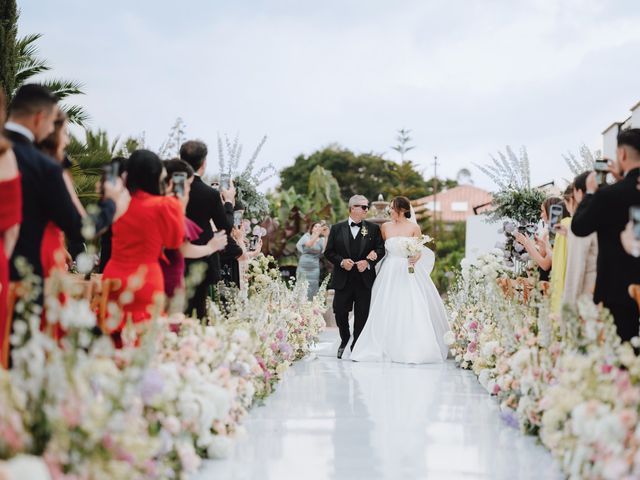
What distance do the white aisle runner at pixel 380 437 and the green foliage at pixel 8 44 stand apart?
7.86m

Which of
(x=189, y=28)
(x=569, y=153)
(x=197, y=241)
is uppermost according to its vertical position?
(x=189, y=28)

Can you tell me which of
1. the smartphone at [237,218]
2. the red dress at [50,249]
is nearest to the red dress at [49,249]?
the red dress at [50,249]

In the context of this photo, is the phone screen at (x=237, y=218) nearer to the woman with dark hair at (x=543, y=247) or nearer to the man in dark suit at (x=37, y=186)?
the woman with dark hair at (x=543, y=247)

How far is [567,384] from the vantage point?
4195mm

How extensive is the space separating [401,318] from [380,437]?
16.0ft

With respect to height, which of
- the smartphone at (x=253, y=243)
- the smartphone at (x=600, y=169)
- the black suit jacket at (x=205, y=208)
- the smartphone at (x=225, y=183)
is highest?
the smartphone at (x=225, y=183)

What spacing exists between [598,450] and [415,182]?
1905 inches

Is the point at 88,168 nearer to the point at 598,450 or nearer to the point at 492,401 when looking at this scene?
the point at 492,401

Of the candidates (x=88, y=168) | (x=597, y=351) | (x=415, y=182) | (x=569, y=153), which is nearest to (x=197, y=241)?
(x=597, y=351)

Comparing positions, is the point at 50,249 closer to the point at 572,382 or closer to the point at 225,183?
the point at 572,382

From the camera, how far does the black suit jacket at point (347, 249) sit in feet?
Result: 35.9

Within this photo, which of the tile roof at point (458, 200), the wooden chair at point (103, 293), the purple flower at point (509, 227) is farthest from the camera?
the tile roof at point (458, 200)

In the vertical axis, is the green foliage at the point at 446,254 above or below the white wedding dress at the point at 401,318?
above

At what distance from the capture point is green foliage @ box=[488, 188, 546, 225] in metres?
9.74
